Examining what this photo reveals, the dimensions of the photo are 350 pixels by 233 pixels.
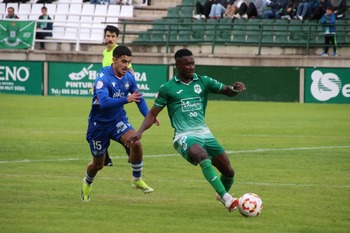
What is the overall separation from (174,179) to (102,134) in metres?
2.66

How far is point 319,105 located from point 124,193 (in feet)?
65.2

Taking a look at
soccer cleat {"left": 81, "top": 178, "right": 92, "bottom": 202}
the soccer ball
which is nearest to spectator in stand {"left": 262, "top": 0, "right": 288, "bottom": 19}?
soccer cleat {"left": 81, "top": 178, "right": 92, "bottom": 202}

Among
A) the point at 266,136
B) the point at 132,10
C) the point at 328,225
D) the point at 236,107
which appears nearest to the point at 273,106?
the point at 236,107

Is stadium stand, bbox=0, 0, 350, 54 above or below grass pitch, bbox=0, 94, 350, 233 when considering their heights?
above

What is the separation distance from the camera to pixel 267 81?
34156mm

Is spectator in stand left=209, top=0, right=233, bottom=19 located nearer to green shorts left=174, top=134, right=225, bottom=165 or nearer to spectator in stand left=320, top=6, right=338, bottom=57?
spectator in stand left=320, top=6, right=338, bottom=57

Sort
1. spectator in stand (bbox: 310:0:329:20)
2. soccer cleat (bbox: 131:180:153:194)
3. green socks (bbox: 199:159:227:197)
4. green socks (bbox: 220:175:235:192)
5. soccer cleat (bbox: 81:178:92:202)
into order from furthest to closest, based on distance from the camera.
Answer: spectator in stand (bbox: 310:0:329:20) → soccer cleat (bbox: 131:180:153:194) → soccer cleat (bbox: 81:178:92:202) → green socks (bbox: 220:175:235:192) → green socks (bbox: 199:159:227:197)

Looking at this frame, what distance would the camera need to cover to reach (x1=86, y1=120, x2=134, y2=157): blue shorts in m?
13.1

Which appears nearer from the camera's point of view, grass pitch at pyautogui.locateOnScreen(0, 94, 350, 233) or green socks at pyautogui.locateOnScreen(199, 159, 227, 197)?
grass pitch at pyautogui.locateOnScreen(0, 94, 350, 233)

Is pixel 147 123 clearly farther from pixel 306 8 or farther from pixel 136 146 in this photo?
pixel 306 8

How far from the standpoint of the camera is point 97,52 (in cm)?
3919

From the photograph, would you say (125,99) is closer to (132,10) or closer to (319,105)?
(319,105)

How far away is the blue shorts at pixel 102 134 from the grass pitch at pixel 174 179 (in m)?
0.69

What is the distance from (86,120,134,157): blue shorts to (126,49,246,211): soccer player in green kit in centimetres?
100
